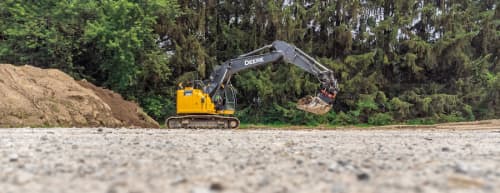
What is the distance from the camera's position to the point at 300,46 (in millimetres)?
24875

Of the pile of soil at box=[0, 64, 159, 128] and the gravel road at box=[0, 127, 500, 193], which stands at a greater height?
the pile of soil at box=[0, 64, 159, 128]

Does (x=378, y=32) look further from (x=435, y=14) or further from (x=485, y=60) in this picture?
(x=485, y=60)

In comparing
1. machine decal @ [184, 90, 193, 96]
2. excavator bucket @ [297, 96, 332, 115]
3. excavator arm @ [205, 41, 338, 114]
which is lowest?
excavator bucket @ [297, 96, 332, 115]

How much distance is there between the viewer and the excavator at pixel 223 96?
1591 centimetres

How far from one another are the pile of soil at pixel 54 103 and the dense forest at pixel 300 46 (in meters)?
4.19

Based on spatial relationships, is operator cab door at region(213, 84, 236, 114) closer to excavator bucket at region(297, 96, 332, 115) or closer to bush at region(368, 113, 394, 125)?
excavator bucket at region(297, 96, 332, 115)

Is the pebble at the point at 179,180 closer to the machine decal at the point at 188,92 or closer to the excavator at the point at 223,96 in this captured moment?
the excavator at the point at 223,96

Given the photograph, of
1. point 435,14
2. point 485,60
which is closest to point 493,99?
point 485,60

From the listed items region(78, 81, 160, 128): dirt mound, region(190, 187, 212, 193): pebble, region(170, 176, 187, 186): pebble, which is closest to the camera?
region(190, 187, 212, 193): pebble

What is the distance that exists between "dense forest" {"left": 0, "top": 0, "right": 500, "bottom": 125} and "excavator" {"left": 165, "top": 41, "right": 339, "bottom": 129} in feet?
19.0

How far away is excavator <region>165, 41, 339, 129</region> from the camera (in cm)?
1591

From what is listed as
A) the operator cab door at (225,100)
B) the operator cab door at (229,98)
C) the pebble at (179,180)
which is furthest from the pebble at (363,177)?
the operator cab door at (229,98)

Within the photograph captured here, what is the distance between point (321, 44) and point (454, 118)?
787 centimetres

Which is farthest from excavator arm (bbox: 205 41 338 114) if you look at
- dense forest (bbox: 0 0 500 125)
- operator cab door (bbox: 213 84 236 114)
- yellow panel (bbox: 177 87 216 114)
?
dense forest (bbox: 0 0 500 125)
